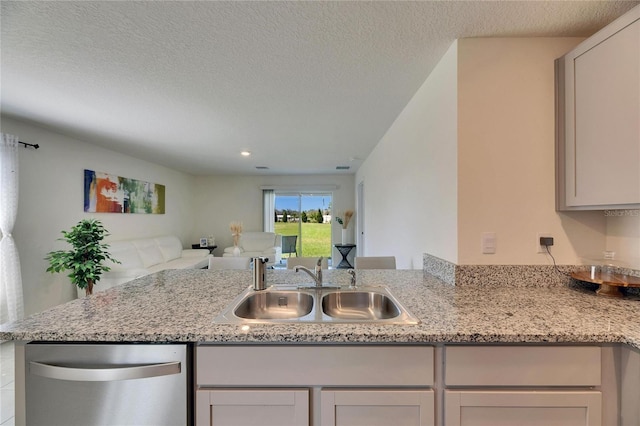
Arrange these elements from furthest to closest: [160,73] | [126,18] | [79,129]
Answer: [79,129], [160,73], [126,18]

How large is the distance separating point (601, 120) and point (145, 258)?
5.29m

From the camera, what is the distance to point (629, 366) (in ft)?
2.95

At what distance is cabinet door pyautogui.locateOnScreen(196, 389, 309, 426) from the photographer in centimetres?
94

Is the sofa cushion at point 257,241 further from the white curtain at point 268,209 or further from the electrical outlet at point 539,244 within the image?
the electrical outlet at point 539,244

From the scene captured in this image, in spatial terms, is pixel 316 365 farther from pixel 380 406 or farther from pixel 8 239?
pixel 8 239

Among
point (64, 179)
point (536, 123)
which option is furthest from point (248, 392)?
point (64, 179)

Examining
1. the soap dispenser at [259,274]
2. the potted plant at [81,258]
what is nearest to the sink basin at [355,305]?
the soap dispenser at [259,274]

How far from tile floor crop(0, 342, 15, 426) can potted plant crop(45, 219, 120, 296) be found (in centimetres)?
73

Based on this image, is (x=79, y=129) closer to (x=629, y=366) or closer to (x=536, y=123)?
(x=536, y=123)

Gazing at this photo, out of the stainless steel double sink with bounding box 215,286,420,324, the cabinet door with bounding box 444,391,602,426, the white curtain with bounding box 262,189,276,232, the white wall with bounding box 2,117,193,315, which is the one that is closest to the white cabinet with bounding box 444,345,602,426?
the cabinet door with bounding box 444,391,602,426

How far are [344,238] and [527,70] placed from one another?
16.9 feet

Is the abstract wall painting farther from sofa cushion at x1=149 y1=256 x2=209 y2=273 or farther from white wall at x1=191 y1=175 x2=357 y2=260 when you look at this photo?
white wall at x1=191 y1=175 x2=357 y2=260

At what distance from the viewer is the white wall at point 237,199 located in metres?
6.65

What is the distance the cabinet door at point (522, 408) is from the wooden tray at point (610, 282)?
60cm
